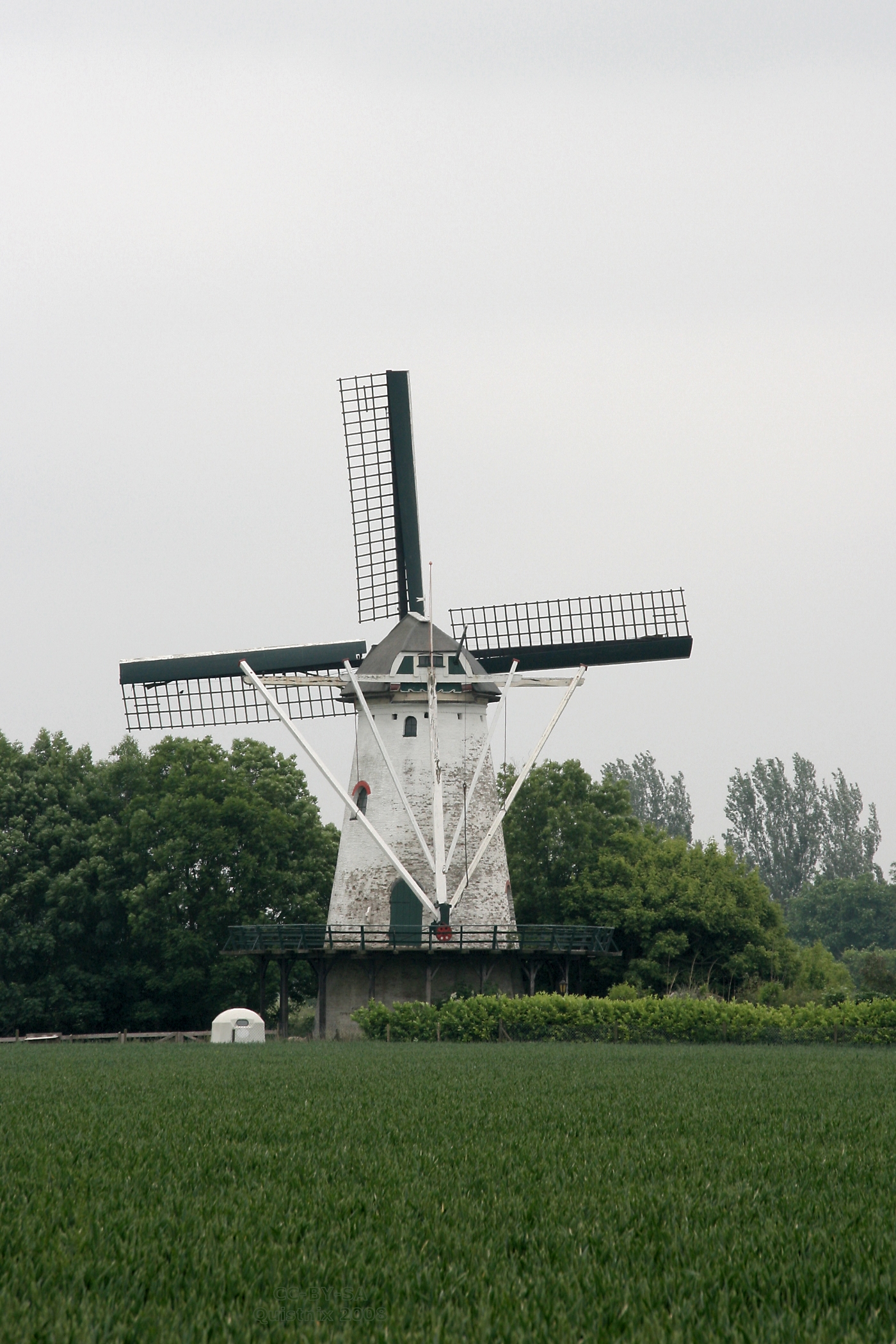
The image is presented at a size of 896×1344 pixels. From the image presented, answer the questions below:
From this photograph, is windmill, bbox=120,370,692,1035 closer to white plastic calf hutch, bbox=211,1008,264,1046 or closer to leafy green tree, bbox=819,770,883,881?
white plastic calf hutch, bbox=211,1008,264,1046

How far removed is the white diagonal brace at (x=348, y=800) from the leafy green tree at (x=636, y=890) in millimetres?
7651

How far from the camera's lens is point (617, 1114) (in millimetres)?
14664

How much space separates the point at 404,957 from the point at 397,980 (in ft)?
2.24

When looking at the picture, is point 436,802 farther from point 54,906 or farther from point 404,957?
point 54,906

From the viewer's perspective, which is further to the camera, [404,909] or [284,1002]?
[284,1002]

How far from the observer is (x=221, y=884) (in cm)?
4562

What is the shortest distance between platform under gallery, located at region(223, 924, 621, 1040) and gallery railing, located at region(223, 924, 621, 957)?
0.08ft

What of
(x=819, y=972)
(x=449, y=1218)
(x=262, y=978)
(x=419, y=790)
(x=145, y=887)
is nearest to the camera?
(x=449, y=1218)

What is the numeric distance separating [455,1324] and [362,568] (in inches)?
1387

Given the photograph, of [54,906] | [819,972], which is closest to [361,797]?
[54,906]

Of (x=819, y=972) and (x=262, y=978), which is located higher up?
(x=262, y=978)

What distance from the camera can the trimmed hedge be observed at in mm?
31266

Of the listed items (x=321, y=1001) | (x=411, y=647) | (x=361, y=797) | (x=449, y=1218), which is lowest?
(x=449, y=1218)

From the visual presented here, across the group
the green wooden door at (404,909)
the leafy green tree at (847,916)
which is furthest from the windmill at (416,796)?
the leafy green tree at (847,916)
